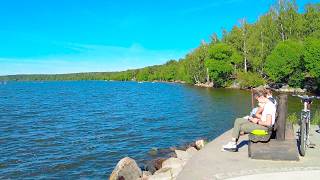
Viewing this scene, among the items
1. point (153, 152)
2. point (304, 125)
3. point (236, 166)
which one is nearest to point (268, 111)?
point (304, 125)

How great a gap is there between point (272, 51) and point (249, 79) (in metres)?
9.00

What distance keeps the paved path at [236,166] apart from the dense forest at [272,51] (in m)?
56.1

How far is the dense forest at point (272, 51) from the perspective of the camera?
240 feet

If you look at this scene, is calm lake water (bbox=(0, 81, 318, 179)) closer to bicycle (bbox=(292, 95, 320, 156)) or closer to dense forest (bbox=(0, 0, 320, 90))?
bicycle (bbox=(292, 95, 320, 156))

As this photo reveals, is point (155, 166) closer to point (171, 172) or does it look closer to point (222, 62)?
point (171, 172)

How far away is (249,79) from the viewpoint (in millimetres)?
87562

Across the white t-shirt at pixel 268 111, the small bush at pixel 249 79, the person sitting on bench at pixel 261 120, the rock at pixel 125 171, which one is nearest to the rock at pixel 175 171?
the rock at pixel 125 171

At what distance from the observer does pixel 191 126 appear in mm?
32062

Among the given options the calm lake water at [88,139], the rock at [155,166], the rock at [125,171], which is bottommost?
the calm lake water at [88,139]

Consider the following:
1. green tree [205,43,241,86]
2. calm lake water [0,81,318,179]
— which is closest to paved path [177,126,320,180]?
calm lake water [0,81,318,179]

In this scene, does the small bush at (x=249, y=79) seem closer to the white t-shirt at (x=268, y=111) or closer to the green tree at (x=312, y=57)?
the green tree at (x=312, y=57)

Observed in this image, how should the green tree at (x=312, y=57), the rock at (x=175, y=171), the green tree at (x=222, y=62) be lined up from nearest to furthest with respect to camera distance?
the rock at (x=175, y=171) < the green tree at (x=312, y=57) < the green tree at (x=222, y=62)

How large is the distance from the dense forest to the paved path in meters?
56.1

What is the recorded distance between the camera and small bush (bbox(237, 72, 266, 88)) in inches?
3406
